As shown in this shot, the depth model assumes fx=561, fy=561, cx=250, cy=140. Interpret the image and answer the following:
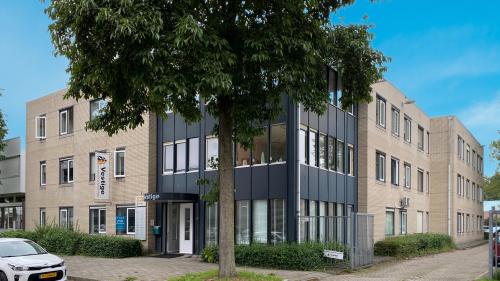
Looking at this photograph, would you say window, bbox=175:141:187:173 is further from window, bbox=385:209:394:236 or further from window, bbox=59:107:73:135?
window, bbox=385:209:394:236

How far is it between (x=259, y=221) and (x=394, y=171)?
11.5 meters

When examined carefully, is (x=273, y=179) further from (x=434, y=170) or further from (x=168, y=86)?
(x=434, y=170)

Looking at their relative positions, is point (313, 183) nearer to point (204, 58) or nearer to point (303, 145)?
point (303, 145)

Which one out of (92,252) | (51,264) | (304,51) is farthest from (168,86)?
(92,252)

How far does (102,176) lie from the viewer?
82.8ft

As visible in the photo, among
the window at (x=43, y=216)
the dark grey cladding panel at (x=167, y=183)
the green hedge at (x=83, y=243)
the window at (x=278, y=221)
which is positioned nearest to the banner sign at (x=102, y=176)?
the green hedge at (x=83, y=243)

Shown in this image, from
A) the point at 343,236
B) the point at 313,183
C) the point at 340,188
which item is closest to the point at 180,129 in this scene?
the point at 313,183

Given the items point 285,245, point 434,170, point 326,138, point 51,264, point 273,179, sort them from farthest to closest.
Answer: point 434,170 < point 326,138 < point 273,179 < point 285,245 < point 51,264

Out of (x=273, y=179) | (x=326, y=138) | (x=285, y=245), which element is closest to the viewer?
(x=285, y=245)

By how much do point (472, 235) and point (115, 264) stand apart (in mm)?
34208

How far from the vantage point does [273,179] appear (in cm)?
1970

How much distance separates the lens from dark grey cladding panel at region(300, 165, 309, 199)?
771 inches

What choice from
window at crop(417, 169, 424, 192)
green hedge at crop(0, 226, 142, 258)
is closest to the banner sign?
green hedge at crop(0, 226, 142, 258)

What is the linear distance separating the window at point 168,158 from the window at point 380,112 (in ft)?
32.4
